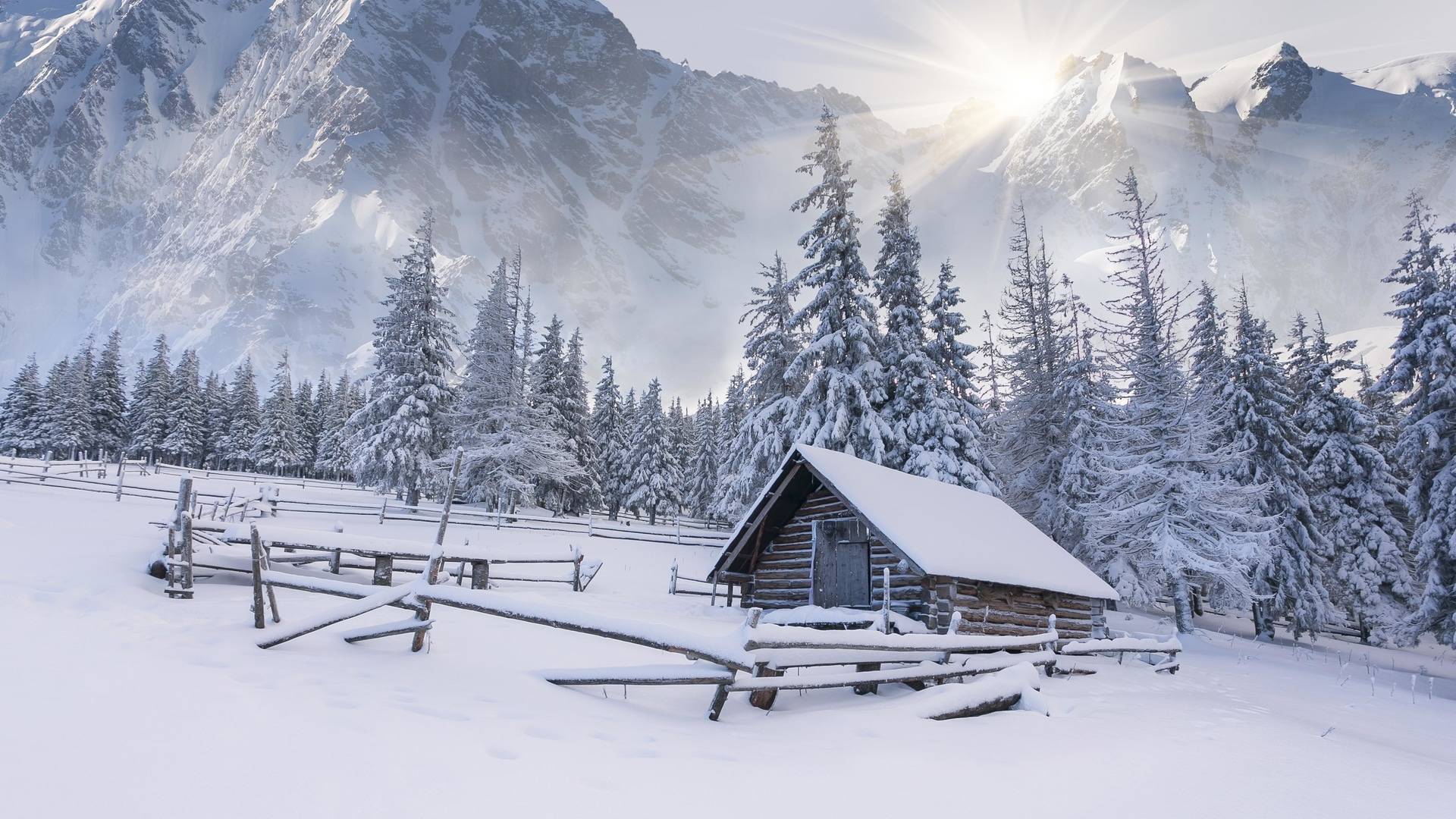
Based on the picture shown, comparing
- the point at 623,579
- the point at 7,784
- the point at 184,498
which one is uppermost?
the point at 184,498

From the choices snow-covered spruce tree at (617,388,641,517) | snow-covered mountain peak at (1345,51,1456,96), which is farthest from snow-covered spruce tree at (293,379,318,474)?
snow-covered mountain peak at (1345,51,1456,96)

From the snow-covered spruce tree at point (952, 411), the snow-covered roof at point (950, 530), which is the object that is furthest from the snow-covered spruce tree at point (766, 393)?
the snow-covered roof at point (950, 530)

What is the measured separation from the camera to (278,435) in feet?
235

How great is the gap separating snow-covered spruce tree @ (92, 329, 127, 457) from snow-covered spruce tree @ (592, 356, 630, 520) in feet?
166

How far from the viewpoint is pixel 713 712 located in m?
7.33

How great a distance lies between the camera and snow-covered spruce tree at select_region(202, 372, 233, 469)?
73312mm

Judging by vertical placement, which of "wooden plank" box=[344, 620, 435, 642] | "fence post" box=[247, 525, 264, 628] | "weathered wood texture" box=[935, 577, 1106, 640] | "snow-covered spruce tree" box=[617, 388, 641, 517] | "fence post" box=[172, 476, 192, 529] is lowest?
"weathered wood texture" box=[935, 577, 1106, 640]

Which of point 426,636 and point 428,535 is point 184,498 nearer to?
point 426,636

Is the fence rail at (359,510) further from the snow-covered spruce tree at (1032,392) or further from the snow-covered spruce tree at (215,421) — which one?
the snow-covered spruce tree at (215,421)

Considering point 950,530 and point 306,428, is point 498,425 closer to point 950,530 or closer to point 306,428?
point 950,530

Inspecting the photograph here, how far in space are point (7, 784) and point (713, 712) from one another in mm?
5447

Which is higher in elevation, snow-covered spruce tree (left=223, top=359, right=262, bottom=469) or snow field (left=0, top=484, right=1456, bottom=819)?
snow-covered spruce tree (left=223, top=359, right=262, bottom=469)

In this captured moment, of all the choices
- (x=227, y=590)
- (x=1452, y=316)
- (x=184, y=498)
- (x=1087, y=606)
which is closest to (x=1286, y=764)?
(x=1087, y=606)

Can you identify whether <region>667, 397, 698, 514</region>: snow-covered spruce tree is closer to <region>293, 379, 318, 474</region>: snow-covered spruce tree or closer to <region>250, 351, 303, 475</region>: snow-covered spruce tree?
<region>250, 351, 303, 475</region>: snow-covered spruce tree
